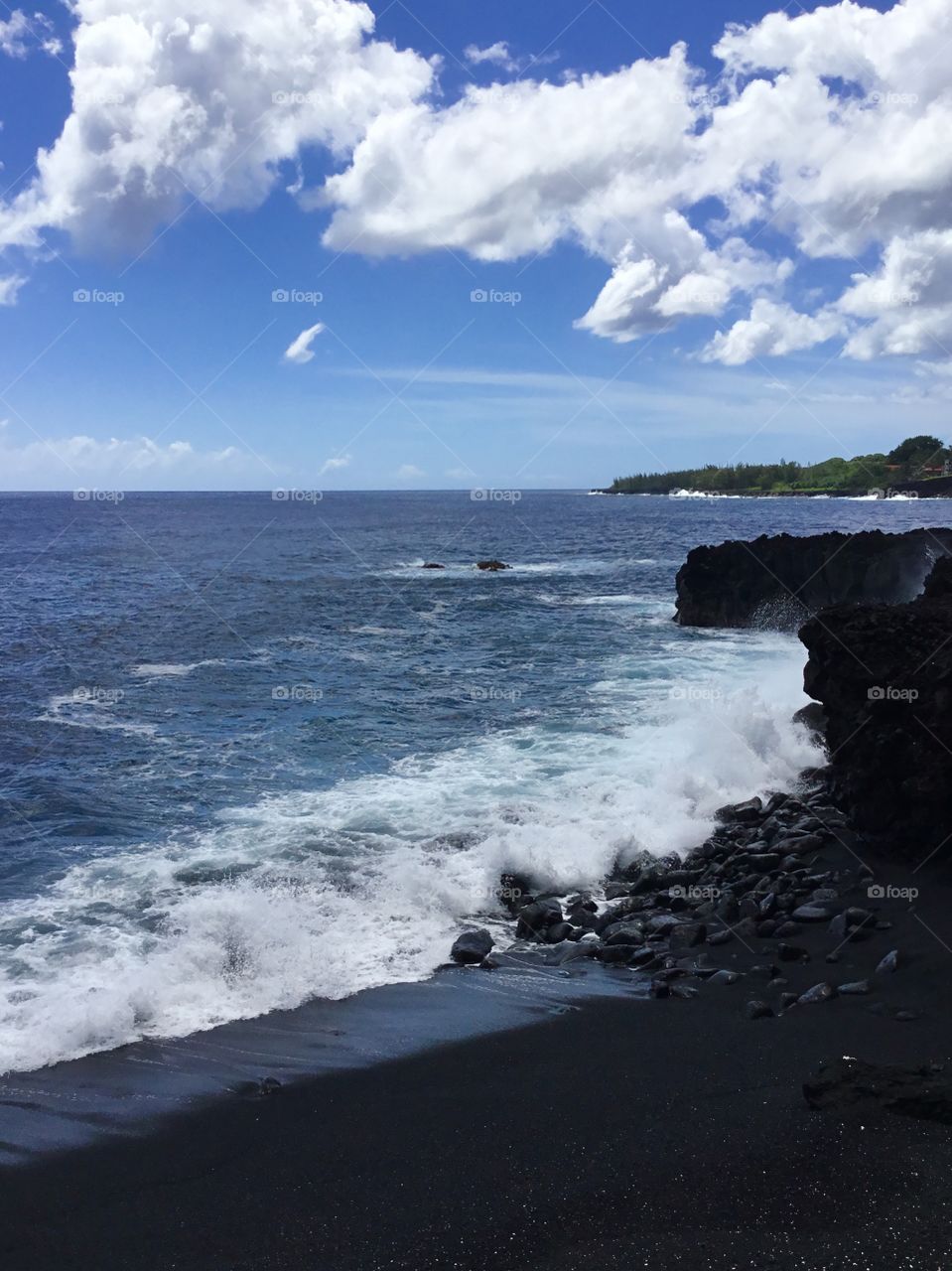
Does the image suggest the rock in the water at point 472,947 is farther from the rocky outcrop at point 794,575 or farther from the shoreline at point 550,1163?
the rocky outcrop at point 794,575

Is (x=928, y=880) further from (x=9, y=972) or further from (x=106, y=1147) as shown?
(x=9, y=972)

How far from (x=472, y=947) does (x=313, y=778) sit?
831cm

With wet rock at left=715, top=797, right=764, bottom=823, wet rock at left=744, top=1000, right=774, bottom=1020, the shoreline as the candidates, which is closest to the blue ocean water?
wet rock at left=715, top=797, right=764, bottom=823

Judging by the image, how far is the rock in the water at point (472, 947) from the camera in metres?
11.9

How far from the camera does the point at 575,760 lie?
794 inches

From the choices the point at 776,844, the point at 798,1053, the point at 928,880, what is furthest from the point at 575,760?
the point at 798,1053

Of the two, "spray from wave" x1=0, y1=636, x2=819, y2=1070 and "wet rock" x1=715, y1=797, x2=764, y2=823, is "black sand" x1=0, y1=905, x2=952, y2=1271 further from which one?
"wet rock" x1=715, y1=797, x2=764, y2=823

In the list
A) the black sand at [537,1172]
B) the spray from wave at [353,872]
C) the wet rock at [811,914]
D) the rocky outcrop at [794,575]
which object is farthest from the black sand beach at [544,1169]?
the rocky outcrop at [794,575]

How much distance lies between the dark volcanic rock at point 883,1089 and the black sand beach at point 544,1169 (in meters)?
0.14

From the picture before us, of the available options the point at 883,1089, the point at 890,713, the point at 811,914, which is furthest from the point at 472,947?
the point at 890,713

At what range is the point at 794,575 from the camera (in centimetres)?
4116

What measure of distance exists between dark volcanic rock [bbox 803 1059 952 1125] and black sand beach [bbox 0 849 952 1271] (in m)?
0.14

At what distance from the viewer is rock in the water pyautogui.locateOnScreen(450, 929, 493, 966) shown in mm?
11898

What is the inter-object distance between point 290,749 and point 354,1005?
11.3 m
